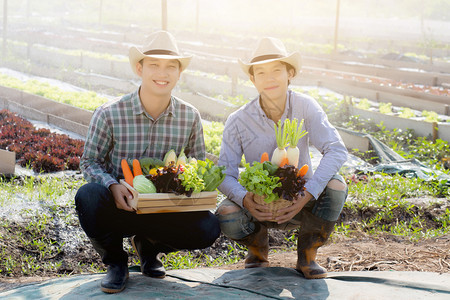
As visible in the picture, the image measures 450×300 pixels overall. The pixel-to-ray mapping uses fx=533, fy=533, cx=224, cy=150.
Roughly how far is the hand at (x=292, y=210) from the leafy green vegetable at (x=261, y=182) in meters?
0.13

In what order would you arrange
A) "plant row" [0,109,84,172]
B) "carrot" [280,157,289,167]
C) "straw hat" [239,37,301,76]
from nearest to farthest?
"carrot" [280,157,289,167]
"straw hat" [239,37,301,76]
"plant row" [0,109,84,172]

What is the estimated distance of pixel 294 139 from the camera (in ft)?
10.9

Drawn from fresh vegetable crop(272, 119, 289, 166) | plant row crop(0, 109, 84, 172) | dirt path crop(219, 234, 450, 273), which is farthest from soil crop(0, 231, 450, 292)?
plant row crop(0, 109, 84, 172)

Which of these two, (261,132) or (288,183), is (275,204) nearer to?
(288,183)

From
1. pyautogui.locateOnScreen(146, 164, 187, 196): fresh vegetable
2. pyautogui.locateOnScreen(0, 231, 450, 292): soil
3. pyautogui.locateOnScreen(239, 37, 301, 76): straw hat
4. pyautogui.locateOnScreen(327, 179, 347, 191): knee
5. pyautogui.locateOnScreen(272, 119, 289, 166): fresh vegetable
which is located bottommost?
pyautogui.locateOnScreen(0, 231, 450, 292): soil

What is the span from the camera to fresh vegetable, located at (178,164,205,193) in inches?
120

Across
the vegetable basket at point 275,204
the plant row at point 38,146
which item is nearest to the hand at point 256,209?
the vegetable basket at point 275,204

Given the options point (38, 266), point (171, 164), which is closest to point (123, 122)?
point (171, 164)

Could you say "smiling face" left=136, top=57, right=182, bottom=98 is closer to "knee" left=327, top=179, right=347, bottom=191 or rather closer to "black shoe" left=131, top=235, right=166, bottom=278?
"black shoe" left=131, top=235, right=166, bottom=278

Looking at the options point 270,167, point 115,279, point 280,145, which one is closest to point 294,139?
point 280,145

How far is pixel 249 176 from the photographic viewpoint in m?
3.17

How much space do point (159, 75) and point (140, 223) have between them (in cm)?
94

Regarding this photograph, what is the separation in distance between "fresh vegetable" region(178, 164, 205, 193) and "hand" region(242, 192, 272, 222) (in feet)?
1.05

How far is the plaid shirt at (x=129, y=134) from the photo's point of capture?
133 inches
